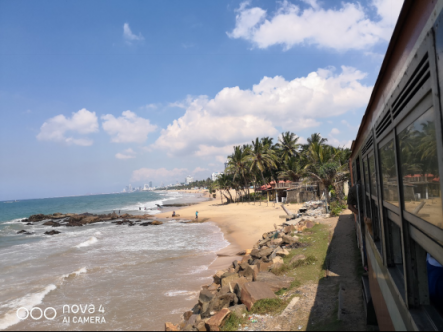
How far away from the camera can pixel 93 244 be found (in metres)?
22.4

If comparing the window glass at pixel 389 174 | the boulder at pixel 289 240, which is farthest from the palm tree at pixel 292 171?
the window glass at pixel 389 174

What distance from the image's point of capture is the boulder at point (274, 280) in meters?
7.70

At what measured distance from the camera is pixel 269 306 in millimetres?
6578

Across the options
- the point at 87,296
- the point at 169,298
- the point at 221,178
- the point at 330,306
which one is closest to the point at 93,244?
the point at 87,296

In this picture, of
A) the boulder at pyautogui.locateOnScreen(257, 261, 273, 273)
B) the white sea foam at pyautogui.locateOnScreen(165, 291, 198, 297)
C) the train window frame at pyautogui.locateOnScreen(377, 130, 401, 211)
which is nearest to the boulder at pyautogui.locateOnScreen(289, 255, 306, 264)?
the boulder at pyautogui.locateOnScreen(257, 261, 273, 273)

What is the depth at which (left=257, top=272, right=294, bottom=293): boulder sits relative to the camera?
25.3 ft

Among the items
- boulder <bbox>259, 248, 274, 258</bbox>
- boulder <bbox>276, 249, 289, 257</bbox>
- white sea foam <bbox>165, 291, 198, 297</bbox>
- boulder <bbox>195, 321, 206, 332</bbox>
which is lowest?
white sea foam <bbox>165, 291, 198, 297</bbox>

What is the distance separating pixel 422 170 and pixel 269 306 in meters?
5.66

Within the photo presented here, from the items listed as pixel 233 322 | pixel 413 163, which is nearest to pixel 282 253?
pixel 233 322

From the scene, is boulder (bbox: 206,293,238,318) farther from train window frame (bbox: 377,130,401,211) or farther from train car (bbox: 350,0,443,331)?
train window frame (bbox: 377,130,401,211)

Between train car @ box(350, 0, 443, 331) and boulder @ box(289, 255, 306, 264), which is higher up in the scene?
train car @ box(350, 0, 443, 331)

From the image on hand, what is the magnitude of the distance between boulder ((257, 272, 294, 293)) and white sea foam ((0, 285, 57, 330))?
7.54 metres

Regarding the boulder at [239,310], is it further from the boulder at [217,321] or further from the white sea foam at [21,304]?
the white sea foam at [21,304]

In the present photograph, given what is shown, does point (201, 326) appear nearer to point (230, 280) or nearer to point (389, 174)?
point (230, 280)
